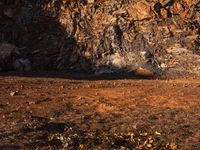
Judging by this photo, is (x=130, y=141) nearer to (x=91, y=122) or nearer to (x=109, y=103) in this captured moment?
(x=91, y=122)

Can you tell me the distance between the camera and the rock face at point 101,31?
883 inches

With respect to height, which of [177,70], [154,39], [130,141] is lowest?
[130,141]

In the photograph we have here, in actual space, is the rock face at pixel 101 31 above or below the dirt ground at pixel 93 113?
above

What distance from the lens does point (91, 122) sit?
36.1 ft

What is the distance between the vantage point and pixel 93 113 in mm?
12023

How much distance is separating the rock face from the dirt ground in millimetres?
4962

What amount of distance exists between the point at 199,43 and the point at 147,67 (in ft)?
11.1

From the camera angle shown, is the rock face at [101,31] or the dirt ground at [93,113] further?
the rock face at [101,31]

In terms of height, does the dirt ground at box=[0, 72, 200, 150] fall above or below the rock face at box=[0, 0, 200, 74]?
below

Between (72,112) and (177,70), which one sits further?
(177,70)

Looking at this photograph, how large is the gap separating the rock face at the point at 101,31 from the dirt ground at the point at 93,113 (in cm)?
496

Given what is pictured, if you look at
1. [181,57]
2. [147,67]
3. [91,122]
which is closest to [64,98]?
[91,122]

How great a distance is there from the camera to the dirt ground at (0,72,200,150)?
9430mm

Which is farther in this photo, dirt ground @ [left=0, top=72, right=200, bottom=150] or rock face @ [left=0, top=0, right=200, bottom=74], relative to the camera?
rock face @ [left=0, top=0, right=200, bottom=74]
